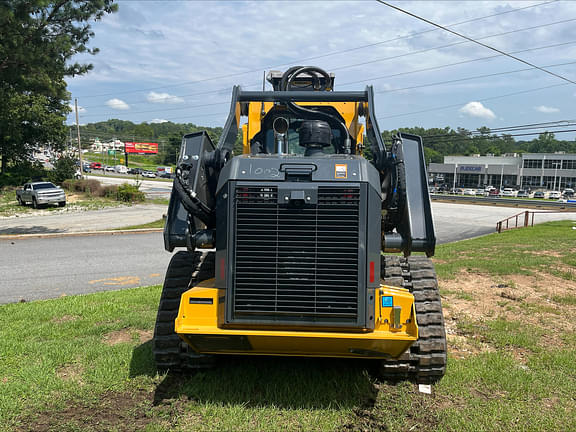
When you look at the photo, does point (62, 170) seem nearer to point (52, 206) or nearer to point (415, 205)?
point (52, 206)

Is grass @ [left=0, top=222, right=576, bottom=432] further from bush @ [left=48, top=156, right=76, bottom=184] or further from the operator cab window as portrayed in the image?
bush @ [left=48, top=156, right=76, bottom=184]

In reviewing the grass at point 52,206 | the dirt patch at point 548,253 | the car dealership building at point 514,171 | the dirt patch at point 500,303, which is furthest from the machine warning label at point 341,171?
the car dealership building at point 514,171

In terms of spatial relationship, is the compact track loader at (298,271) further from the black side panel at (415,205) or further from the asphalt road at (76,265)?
the asphalt road at (76,265)

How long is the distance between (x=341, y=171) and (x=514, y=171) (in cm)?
9108

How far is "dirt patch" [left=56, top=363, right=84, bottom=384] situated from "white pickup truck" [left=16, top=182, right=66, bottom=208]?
25901 millimetres

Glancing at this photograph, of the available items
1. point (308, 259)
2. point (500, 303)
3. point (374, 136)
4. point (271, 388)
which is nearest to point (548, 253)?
point (500, 303)

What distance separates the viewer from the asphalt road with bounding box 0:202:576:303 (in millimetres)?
9164

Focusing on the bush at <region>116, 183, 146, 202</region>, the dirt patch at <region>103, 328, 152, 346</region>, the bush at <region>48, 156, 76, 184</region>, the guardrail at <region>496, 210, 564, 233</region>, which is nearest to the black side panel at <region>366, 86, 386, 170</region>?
the dirt patch at <region>103, 328, 152, 346</region>

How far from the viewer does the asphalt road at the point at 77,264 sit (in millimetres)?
9164

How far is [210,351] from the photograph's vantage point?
4059 mm

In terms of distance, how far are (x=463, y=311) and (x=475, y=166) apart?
87.4 metres

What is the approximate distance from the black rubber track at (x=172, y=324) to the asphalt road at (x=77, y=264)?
4.83 m

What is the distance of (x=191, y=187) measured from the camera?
15.6 feet

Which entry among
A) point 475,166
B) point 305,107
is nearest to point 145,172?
point 475,166
